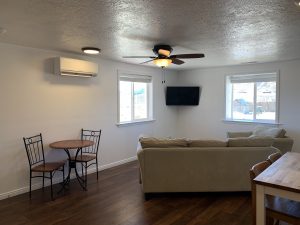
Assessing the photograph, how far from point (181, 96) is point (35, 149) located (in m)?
4.04

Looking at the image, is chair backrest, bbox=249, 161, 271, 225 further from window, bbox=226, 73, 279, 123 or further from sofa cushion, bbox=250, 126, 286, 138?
window, bbox=226, 73, 279, 123

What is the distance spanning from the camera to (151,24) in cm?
265

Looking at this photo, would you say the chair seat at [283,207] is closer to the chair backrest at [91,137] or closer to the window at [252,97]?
the chair backrest at [91,137]

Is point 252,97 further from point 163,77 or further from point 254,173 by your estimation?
point 254,173

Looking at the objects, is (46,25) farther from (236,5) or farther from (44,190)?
(44,190)

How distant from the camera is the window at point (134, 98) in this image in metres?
5.61

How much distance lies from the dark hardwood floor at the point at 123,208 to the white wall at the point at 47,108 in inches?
26.5

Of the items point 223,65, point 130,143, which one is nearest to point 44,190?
point 130,143

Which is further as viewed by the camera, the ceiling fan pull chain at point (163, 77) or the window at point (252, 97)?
the ceiling fan pull chain at point (163, 77)

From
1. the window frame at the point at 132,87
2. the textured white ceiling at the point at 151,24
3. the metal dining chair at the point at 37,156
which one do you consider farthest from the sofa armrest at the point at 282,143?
the metal dining chair at the point at 37,156

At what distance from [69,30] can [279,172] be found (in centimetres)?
273

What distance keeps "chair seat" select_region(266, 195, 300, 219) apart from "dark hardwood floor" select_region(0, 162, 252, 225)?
2.38 feet

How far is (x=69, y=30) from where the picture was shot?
2.90 m

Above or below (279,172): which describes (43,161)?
below
